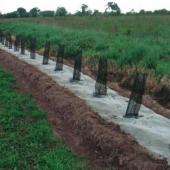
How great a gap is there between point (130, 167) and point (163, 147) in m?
1.27

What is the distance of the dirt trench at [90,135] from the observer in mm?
8562

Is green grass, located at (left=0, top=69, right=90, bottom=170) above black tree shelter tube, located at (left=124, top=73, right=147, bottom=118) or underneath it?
underneath

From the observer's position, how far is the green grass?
28.0ft

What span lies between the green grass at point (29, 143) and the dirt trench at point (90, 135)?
0.33 metres

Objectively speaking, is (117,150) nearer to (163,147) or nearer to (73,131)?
(163,147)

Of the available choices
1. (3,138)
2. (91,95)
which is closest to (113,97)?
(91,95)

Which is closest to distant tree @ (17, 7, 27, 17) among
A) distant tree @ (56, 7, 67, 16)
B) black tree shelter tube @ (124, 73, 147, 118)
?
distant tree @ (56, 7, 67, 16)

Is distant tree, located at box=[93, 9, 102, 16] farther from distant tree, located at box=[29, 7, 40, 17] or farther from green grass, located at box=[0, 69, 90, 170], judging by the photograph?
green grass, located at box=[0, 69, 90, 170]

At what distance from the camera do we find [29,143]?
32.0 feet

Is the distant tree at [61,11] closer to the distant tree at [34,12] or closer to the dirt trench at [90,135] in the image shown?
the distant tree at [34,12]

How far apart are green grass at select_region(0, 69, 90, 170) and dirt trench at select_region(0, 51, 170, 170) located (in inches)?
13.1

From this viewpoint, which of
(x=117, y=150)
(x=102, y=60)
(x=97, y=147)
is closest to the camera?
(x=117, y=150)

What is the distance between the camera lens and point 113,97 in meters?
14.3

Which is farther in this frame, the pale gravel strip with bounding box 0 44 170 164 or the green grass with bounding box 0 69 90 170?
the pale gravel strip with bounding box 0 44 170 164
